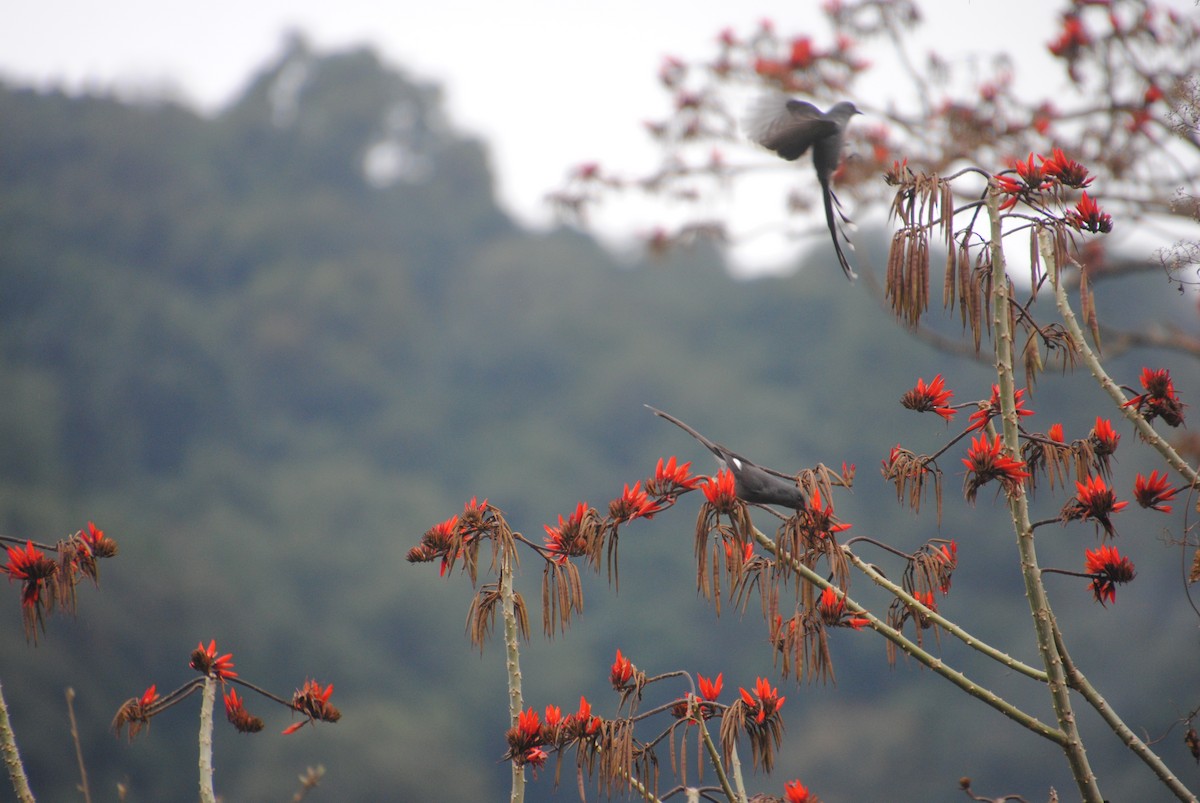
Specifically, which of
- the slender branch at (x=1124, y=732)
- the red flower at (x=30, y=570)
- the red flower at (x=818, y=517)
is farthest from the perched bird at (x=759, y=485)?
the red flower at (x=30, y=570)

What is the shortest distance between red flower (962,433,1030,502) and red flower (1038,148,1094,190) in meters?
0.43

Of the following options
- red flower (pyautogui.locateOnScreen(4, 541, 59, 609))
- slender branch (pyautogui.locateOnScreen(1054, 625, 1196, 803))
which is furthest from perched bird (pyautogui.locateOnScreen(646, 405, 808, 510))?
red flower (pyautogui.locateOnScreen(4, 541, 59, 609))

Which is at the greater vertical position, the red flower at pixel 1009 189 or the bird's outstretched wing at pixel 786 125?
the bird's outstretched wing at pixel 786 125

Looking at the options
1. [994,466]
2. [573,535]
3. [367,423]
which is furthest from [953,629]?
[367,423]

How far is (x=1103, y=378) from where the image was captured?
152cm

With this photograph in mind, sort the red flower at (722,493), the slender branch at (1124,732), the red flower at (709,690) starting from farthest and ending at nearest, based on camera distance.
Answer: the red flower at (709,690), the slender branch at (1124,732), the red flower at (722,493)

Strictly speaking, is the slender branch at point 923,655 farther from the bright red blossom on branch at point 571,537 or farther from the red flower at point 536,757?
the red flower at point 536,757

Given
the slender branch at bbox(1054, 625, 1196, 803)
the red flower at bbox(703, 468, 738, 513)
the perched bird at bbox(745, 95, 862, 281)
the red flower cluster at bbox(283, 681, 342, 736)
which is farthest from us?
the perched bird at bbox(745, 95, 862, 281)

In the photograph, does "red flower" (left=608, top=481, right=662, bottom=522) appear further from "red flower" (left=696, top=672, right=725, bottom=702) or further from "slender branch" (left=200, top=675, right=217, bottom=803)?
"slender branch" (left=200, top=675, right=217, bottom=803)

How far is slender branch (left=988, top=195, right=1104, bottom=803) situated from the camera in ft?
4.80

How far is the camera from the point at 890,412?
70.8 ft

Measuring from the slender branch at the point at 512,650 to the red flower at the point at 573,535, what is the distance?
0.25 feet

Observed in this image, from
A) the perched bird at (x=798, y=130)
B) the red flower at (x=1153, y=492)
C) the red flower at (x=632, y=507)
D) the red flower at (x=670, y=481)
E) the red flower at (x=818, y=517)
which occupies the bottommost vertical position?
the red flower at (x=818, y=517)

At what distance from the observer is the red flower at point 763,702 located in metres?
1.50
